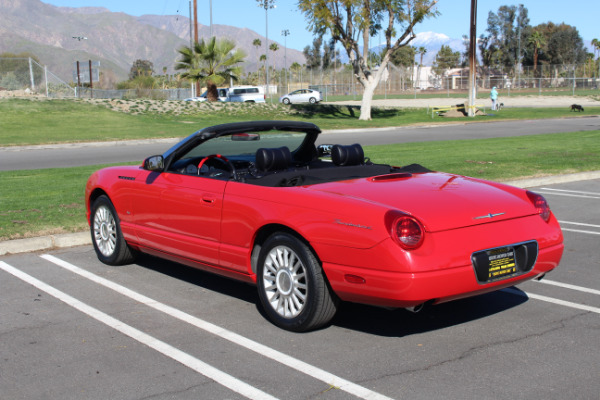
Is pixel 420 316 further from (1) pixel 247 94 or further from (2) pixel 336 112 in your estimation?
(1) pixel 247 94

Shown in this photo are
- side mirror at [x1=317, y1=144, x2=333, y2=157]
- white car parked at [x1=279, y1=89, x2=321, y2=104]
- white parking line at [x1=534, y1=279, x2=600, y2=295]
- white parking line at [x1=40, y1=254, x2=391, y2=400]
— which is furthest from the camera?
white car parked at [x1=279, y1=89, x2=321, y2=104]

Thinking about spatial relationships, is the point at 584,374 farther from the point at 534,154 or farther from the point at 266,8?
the point at 266,8

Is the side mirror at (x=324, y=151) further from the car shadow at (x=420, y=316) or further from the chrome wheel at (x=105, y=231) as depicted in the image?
the chrome wheel at (x=105, y=231)

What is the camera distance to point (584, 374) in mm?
4188

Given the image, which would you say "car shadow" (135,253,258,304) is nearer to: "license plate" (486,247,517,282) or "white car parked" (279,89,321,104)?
"license plate" (486,247,517,282)

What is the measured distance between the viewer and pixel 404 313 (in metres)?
5.57

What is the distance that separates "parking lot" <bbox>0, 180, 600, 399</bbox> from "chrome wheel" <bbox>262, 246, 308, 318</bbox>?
199 mm

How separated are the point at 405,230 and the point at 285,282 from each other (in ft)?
3.52

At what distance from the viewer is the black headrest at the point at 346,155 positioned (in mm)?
6148

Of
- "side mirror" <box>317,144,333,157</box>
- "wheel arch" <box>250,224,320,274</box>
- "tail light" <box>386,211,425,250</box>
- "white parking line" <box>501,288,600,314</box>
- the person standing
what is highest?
the person standing

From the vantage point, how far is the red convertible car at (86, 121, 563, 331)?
14.8 ft

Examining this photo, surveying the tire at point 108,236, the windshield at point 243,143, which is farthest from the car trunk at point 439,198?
the tire at point 108,236

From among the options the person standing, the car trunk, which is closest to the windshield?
the car trunk

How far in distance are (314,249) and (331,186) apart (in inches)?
26.7
